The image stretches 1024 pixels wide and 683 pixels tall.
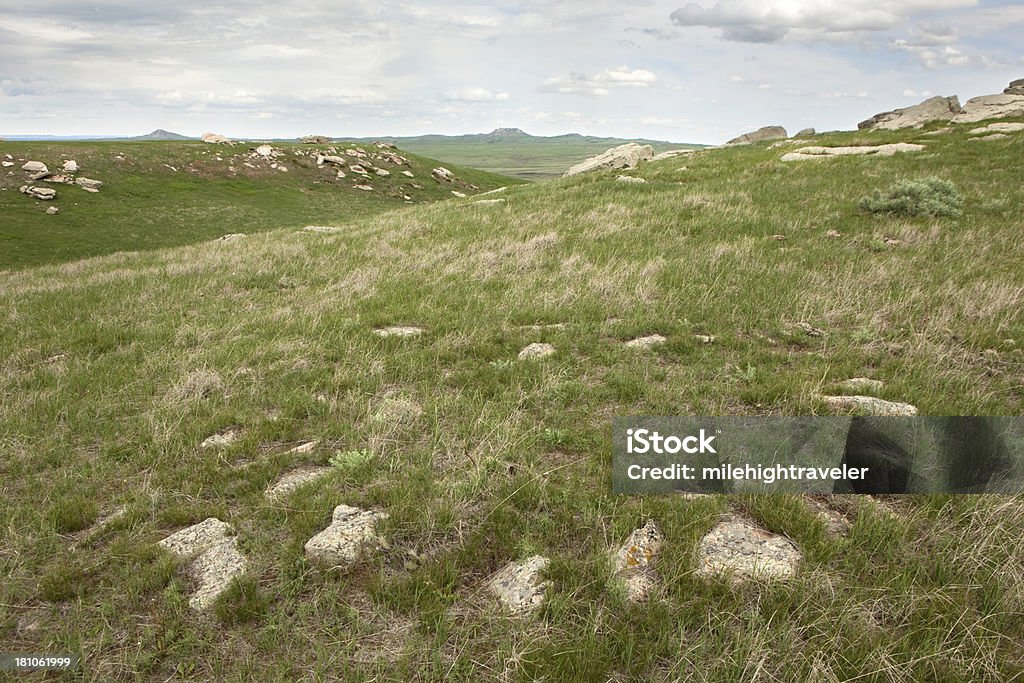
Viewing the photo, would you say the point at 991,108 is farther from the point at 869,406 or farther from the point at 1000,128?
the point at 869,406

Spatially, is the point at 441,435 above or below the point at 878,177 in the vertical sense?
below

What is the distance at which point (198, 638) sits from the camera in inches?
133

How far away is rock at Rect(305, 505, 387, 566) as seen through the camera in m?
3.94

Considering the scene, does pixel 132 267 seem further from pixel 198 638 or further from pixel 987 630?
pixel 987 630

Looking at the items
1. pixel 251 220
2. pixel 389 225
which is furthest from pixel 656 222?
pixel 251 220

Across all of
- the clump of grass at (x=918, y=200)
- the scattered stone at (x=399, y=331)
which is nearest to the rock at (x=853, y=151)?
the clump of grass at (x=918, y=200)

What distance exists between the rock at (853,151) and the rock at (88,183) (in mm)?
43826

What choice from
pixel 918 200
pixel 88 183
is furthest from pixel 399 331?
pixel 88 183

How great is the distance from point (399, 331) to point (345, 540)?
4.93 meters

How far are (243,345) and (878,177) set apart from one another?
19093 millimetres

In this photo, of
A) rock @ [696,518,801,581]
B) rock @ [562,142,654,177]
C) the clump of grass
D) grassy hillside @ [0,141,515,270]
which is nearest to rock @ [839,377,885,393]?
rock @ [696,518,801,581]

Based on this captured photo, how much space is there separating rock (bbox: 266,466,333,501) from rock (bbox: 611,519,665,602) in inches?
109

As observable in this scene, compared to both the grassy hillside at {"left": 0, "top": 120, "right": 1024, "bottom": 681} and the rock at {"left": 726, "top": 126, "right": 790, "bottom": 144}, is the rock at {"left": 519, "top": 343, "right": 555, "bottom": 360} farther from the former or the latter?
the rock at {"left": 726, "top": 126, "right": 790, "bottom": 144}

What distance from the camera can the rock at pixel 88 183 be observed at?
37188 mm
